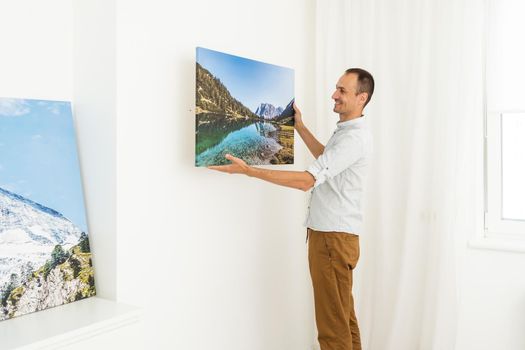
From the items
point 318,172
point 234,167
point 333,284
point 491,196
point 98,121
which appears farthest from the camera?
point 491,196

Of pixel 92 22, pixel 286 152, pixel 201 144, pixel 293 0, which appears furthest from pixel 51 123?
pixel 293 0

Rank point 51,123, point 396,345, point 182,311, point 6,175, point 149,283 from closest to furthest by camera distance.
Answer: point 6,175 < point 51,123 < point 149,283 < point 182,311 < point 396,345

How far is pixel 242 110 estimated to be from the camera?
2.36 m

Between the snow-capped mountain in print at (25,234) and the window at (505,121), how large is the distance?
232cm

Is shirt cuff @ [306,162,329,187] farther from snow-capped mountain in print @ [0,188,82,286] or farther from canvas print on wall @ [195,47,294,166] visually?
snow-capped mountain in print @ [0,188,82,286]

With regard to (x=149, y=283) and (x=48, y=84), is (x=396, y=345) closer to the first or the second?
(x=149, y=283)

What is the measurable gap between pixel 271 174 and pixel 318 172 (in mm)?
237

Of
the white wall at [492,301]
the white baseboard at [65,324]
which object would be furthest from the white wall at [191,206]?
the white wall at [492,301]

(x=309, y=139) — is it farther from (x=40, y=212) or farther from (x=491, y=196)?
(x=40, y=212)

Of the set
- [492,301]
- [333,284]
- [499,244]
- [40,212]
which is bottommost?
[492,301]

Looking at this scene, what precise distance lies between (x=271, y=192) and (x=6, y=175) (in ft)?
4.71

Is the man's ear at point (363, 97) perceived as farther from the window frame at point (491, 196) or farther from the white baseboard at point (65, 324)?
the white baseboard at point (65, 324)

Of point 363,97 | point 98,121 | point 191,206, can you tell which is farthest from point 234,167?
point 363,97

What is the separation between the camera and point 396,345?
2887 millimetres
